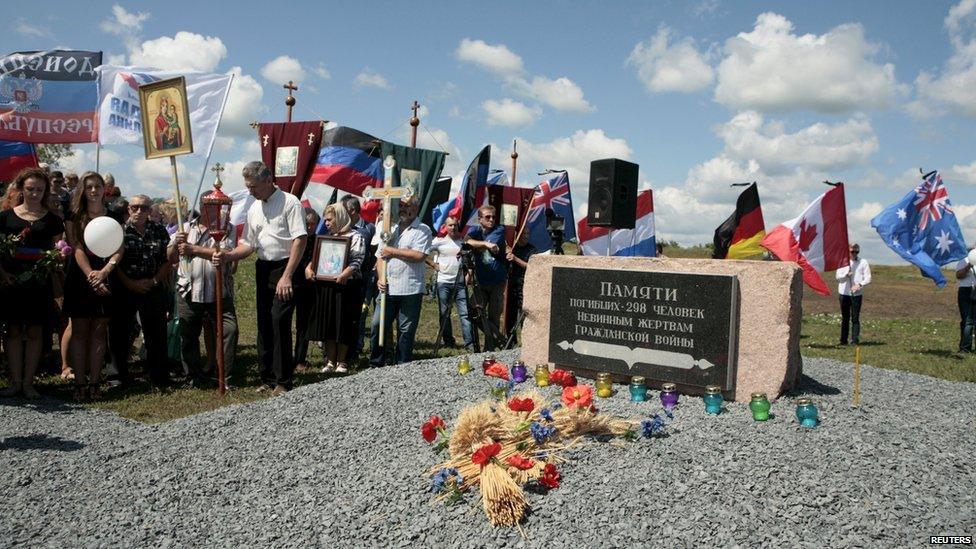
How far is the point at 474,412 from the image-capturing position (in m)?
4.07

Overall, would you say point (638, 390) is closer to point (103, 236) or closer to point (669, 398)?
point (669, 398)

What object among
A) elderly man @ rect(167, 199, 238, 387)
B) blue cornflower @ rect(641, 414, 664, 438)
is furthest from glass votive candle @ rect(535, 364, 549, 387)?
elderly man @ rect(167, 199, 238, 387)

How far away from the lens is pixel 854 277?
41.7 ft

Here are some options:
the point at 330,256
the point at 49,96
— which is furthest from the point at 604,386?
the point at 49,96

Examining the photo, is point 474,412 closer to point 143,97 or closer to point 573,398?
point 573,398

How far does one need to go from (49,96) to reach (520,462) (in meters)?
8.49

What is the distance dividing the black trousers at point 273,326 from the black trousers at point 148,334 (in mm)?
1181

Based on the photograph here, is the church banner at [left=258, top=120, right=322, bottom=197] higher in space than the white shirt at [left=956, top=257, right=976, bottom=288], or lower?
higher

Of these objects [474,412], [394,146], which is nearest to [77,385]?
[474,412]

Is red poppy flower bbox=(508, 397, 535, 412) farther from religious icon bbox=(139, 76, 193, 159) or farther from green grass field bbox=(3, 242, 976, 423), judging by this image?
religious icon bbox=(139, 76, 193, 159)

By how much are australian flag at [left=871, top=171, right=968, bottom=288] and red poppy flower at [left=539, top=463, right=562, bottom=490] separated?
8.56m

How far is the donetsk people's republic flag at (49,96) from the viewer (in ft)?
29.2

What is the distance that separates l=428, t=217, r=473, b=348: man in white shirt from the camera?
9.15 meters

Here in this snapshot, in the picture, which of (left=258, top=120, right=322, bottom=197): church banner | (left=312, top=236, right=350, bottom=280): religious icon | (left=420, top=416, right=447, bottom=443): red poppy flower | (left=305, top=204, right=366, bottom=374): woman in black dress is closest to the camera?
(left=420, top=416, right=447, bottom=443): red poppy flower
